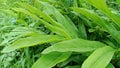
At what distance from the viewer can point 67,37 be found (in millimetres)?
1878

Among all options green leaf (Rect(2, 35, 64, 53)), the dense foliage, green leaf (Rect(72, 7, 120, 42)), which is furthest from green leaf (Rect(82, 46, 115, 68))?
green leaf (Rect(2, 35, 64, 53))

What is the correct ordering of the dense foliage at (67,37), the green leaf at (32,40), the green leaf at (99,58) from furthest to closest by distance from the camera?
the green leaf at (32,40) < the dense foliage at (67,37) < the green leaf at (99,58)

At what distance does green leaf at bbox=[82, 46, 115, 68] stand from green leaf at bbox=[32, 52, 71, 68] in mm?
215

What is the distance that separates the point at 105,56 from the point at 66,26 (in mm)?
466

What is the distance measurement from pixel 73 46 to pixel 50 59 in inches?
6.7

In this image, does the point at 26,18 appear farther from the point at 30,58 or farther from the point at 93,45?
the point at 93,45

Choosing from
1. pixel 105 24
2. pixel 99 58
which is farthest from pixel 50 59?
pixel 105 24

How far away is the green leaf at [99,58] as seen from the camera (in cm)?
157

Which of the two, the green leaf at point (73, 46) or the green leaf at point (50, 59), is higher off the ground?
the green leaf at point (73, 46)

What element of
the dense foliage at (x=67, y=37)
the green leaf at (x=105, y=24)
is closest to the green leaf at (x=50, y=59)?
the dense foliage at (x=67, y=37)

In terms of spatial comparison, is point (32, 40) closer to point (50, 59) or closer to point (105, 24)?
point (50, 59)

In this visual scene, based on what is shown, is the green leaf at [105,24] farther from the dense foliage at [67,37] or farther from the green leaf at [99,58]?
the green leaf at [99,58]

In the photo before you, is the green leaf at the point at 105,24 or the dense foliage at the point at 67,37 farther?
the green leaf at the point at 105,24

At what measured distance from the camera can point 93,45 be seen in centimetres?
180
